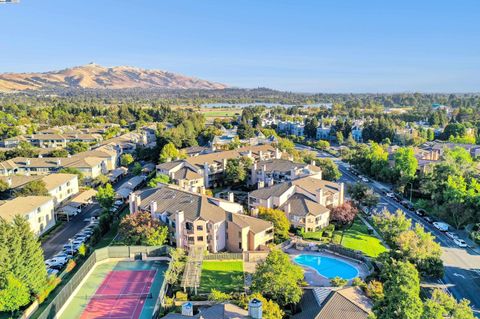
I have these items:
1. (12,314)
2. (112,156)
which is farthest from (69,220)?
(112,156)

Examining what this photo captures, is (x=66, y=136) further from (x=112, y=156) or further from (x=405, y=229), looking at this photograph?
(x=405, y=229)

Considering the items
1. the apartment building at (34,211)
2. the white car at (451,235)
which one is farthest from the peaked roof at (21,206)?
the white car at (451,235)

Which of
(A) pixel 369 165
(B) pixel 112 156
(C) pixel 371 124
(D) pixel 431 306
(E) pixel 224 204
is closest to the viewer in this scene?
(D) pixel 431 306

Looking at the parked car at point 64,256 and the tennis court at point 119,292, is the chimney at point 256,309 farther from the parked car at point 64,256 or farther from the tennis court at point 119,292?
the parked car at point 64,256

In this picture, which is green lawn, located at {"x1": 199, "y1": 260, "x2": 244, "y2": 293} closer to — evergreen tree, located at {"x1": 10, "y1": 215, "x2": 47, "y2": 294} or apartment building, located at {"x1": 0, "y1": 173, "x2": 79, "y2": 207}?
evergreen tree, located at {"x1": 10, "y1": 215, "x2": 47, "y2": 294}

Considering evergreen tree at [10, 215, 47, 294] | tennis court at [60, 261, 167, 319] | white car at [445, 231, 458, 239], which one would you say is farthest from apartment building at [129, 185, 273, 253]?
white car at [445, 231, 458, 239]

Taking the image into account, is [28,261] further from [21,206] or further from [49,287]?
[21,206]

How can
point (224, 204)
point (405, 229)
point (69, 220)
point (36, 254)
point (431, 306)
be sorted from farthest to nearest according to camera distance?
1. point (69, 220)
2. point (224, 204)
3. point (405, 229)
4. point (36, 254)
5. point (431, 306)
